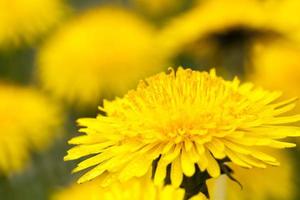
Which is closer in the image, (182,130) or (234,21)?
(182,130)

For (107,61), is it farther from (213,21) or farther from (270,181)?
(270,181)

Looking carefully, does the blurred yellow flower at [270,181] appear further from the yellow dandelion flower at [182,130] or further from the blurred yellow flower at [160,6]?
the blurred yellow flower at [160,6]

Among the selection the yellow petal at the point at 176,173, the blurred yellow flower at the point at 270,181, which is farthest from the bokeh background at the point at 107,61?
the yellow petal at the point at 176,173

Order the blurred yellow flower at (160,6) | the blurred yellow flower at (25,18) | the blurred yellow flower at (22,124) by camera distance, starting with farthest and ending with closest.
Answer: the blurred yellow flower at (160,6) → the blurred yellow flower at (25,18) → the blurred yellow flower at (22,124)

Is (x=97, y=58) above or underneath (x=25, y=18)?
underneath

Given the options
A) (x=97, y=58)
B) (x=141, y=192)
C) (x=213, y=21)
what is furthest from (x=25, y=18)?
(x=141, y=192)

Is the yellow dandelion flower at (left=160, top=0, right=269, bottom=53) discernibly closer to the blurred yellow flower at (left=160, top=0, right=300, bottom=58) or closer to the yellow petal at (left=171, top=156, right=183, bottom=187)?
the blurred yellow flower at (left=160, top=0, right=300, bottom=58)

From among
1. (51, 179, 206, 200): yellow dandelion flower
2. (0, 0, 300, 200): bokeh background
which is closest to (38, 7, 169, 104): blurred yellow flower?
(0, 0, 300, 200): bokeh background
